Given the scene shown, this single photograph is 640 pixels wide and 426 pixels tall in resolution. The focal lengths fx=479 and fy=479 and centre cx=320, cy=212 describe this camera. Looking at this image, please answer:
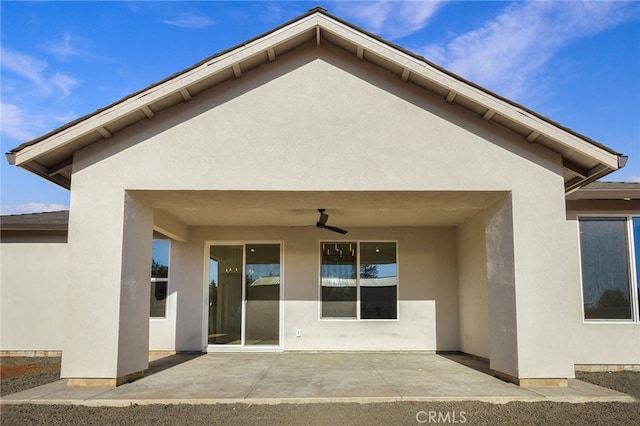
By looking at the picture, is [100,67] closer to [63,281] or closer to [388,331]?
[63,281]

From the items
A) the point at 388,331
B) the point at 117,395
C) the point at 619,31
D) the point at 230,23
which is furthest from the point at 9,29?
the point at 619,31

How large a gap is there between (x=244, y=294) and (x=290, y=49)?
6098 millimetres

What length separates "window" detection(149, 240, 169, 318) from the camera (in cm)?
1134

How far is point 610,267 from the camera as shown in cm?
918

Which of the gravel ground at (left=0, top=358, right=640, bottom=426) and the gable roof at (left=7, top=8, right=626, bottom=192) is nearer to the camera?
the gravel ground at (left=0, top=358, right=640, bottom=426)

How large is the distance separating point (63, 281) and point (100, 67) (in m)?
6.22

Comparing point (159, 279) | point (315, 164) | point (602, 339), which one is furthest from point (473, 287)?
point (159, 279)

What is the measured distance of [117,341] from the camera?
7.13m

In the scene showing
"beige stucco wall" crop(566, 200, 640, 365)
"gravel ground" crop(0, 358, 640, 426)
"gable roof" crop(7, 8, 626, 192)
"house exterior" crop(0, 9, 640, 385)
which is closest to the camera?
"gravel ground" crop(0, 358, 640, 426)

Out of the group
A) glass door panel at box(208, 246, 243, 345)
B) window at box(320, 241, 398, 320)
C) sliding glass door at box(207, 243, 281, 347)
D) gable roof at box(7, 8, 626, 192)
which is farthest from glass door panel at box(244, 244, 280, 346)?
gable roof at box(7, 8, 626, 192)

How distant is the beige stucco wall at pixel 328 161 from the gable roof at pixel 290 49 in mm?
174

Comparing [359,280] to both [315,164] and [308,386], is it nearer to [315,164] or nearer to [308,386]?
[308,386]

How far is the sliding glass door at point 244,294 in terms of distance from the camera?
37.3 ft

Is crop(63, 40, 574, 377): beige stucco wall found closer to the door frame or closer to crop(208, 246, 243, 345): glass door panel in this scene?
the door frame
